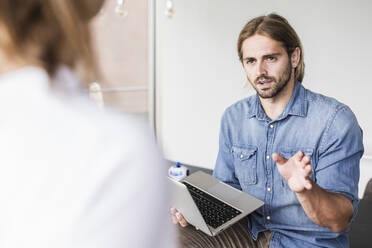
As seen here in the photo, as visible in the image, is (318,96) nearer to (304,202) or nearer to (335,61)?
(304,202)

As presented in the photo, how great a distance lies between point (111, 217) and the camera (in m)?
0.29

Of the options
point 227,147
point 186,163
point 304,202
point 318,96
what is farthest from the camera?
point 186,163

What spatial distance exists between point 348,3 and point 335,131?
1.24 meters

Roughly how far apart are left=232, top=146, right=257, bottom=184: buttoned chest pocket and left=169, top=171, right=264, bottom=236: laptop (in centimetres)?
15

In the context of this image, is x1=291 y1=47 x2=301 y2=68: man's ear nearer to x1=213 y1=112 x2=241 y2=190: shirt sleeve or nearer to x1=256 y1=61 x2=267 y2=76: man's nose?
x1=256 y1=61 x2=267 y2=76: man's nose

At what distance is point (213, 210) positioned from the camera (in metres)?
1.16

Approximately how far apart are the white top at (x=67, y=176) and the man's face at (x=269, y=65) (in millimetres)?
1267

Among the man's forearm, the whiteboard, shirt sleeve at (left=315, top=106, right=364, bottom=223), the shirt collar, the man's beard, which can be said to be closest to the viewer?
the man's forearm

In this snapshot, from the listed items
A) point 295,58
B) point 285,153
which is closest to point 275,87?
point 295,58

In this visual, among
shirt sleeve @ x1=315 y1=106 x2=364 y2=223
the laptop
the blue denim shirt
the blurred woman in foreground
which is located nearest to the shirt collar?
the blue denim shirt

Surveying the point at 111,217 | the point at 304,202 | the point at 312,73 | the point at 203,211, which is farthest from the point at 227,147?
the point at 111,217

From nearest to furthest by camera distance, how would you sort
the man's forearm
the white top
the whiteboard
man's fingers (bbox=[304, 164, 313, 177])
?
the white top < man's fingers (bbox=[304, 164, 313, 177]) < the man's forearm < the whiteboard

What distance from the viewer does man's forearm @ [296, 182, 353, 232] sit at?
1.04 meters

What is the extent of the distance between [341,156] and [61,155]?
3.53 feet
